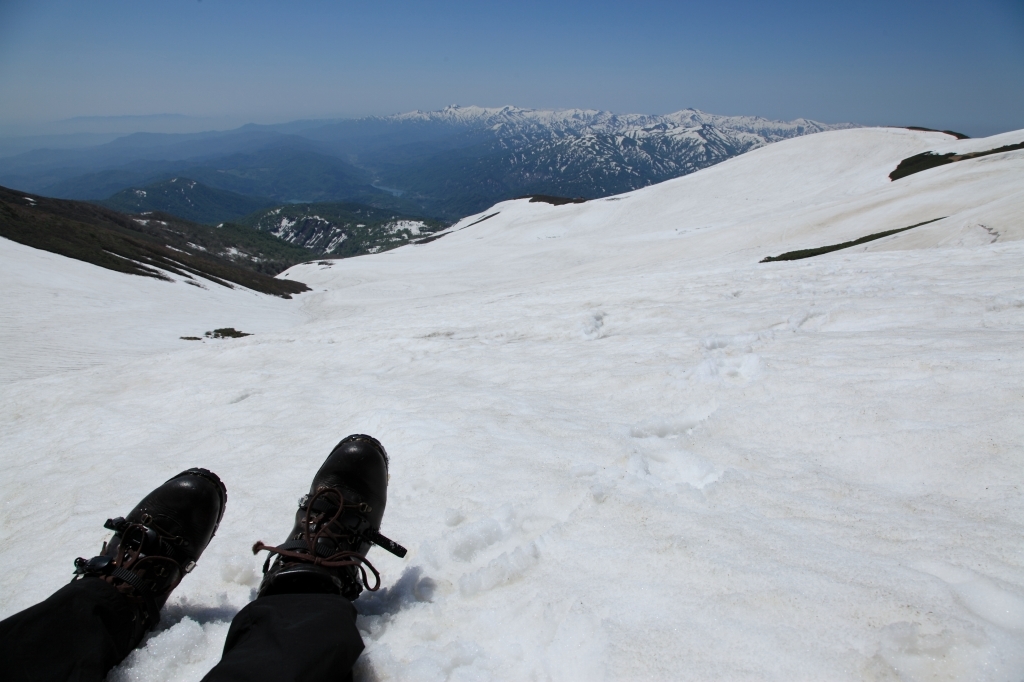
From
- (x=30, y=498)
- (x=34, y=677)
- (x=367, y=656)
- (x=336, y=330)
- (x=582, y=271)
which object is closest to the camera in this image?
(x=34, y=677)

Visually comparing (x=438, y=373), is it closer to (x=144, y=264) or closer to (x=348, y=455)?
(x=348, y=455)

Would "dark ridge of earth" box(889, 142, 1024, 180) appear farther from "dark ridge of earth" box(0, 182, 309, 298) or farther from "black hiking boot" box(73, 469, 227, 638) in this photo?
"dark ridge of earth" box(0, 182, 309, 298)

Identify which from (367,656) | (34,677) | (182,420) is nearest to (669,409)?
(367,656)

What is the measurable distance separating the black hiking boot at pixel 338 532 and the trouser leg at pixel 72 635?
83 cm

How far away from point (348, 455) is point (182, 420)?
629 cm

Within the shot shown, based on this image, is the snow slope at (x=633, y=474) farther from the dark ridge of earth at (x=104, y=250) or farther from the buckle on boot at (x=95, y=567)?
the dark ridge of earth at (x=104, y=250)

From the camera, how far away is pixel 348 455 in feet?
15.2

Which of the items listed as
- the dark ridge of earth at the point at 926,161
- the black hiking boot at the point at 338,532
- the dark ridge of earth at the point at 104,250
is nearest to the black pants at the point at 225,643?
the black hiking boot at the point at 338,532

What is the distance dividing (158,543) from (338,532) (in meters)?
1.32

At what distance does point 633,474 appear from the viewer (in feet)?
16.9

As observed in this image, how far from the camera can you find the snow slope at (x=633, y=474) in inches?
119

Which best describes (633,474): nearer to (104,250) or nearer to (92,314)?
(92,314)

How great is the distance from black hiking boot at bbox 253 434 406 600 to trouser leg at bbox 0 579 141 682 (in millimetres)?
827

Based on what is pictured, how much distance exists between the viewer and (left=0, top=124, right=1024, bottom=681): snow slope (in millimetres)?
3023
